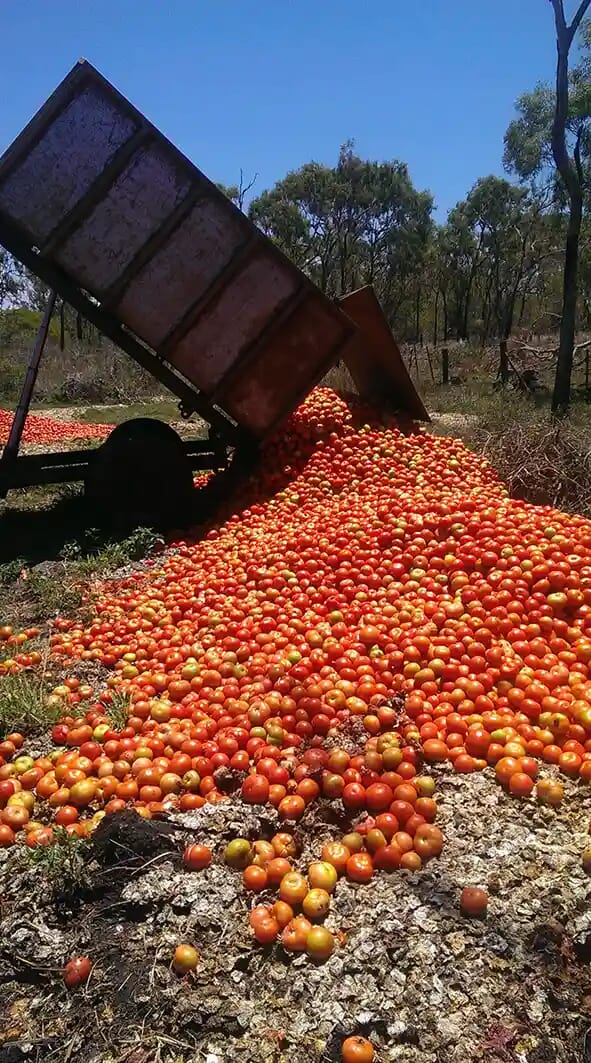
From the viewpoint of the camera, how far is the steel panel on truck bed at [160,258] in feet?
21.9

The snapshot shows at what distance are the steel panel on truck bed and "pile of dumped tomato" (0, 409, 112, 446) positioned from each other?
7.12m

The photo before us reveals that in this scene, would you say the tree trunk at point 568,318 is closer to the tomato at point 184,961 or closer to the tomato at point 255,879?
the tomato at point 255,879

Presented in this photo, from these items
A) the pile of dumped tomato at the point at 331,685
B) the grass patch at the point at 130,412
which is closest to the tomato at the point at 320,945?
the pile of dumped tomato at the point at 331,685

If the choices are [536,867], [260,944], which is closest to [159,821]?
[260,944]

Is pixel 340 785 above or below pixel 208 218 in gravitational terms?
below

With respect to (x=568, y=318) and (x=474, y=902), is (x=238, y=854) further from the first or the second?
(x=568, y=318)

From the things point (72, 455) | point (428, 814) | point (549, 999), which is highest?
point (72, 455)

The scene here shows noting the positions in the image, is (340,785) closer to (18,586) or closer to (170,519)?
(18,586)

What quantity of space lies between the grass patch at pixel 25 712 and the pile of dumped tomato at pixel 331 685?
5.1 inches

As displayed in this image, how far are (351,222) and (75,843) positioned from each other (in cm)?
4198

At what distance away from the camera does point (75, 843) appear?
10.2 ft

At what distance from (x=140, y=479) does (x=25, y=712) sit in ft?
13.3

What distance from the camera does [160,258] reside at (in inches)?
277

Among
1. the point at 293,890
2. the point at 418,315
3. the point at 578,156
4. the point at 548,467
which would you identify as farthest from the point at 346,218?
the point at 293,890
